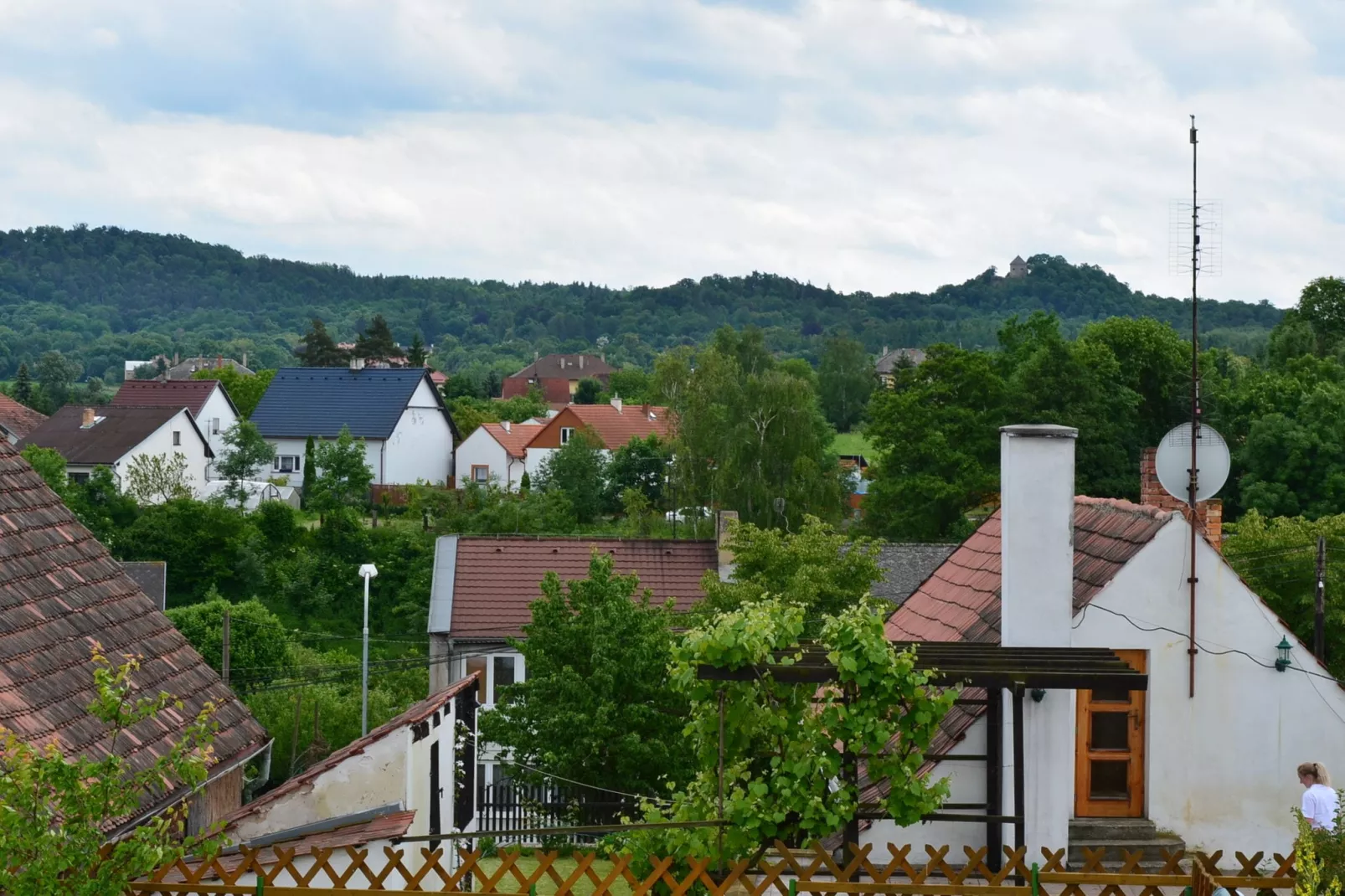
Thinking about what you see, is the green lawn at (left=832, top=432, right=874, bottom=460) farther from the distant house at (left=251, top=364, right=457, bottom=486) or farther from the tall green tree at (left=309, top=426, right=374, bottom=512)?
the tall green tree at (left=309, top=426, right=374, bottom=512)

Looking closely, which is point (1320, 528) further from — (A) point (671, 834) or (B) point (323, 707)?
(A) point (671, 834)

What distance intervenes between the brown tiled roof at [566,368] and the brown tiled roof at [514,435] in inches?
2829

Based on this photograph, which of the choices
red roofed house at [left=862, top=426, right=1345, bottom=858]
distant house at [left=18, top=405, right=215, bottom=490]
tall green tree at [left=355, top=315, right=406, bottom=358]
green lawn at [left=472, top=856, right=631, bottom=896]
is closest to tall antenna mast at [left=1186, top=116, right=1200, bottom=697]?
red roofed house at [left=862, top=426, right=1345, bottom=858]

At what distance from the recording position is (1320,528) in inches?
1256

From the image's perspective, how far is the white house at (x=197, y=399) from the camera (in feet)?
238

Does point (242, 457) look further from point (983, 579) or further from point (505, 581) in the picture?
point (983, 579)

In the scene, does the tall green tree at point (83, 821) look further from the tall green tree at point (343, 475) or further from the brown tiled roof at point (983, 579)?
the tall green tree at point (343, 475)

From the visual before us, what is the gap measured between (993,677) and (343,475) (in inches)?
2057

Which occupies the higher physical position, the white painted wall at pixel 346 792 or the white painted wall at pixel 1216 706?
the white painted wall at pixel 1216 706

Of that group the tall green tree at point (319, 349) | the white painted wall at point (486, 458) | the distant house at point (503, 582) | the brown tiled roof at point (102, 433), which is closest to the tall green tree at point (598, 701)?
the distant house at point (503, 582)

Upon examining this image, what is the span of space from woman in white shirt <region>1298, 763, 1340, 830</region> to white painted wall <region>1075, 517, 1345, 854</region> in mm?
1268

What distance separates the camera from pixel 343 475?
2274 inches

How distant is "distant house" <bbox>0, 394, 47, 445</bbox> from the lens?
80.5 metres

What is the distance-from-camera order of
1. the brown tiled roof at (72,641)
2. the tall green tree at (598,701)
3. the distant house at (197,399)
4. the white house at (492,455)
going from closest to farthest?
the brown tiled roof at (72,641), the tall green tree at (598,701), the white house at (492,455), the distant house at (197,399)
